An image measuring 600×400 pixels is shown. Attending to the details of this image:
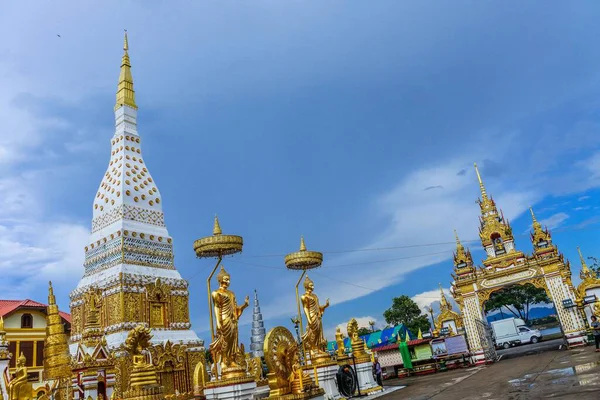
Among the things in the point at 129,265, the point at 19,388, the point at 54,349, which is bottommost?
the point at 19,388

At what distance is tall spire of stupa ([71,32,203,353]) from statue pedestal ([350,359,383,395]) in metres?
11.2

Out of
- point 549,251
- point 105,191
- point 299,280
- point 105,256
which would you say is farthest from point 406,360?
point 105,191

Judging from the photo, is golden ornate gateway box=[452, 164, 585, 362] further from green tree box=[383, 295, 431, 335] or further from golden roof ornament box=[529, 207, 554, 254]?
green tree box=[383, 295, 431, 335]

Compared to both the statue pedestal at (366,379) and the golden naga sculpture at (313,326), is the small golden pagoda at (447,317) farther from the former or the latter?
the golden naga sculpture at (313,326)

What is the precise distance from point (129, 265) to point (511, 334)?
3125 centimetres

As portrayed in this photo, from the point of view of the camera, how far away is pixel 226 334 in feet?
38.1

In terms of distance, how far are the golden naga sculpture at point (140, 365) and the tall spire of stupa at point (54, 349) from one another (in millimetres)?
10853

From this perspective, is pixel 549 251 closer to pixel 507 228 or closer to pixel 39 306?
pixel 507 228

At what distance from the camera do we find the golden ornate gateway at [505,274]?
88.9 feet

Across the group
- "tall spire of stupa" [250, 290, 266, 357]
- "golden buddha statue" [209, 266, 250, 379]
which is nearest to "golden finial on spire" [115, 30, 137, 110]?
"golden buddha statue" [209, 266, 250, 379]

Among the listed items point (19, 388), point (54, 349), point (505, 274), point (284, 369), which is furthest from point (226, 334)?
point (505, 274)

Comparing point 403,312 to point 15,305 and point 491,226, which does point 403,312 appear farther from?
point 15,305

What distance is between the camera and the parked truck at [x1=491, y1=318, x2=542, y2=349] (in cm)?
3794

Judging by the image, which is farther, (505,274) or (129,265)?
(505,274)
